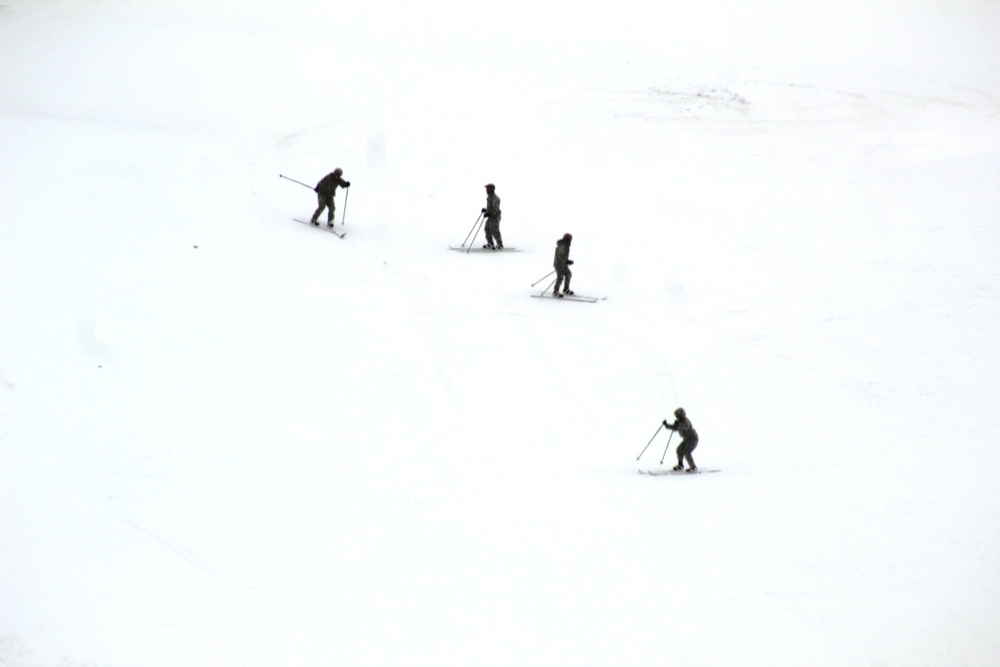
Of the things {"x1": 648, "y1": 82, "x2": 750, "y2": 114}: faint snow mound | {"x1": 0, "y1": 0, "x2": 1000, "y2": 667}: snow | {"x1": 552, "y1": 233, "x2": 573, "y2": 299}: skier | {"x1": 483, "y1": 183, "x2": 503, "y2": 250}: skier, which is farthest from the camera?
{"x1": 648, "y1": 82, "x2": 750, "y2": 114}: faint snow mound

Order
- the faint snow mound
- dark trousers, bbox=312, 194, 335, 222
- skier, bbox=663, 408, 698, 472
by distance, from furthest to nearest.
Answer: the faint snow mound → dark trousers, bbox=312, 194, 335, 222 → skier, bbox=663, 408, 698, 472

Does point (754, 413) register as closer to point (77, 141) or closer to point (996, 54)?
point (77, 141)

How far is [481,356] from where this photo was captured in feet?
44.1

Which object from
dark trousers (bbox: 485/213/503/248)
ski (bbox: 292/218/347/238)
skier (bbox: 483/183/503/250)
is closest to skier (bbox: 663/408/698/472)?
skier (bbox: 483/183/503/250)

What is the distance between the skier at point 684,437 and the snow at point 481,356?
339 millimetres

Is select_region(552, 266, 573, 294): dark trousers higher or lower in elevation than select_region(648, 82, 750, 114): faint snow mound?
lower

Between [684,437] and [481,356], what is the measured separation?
11.5ft

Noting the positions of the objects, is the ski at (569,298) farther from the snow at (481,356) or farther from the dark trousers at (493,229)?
the dark trousers at (493,229)

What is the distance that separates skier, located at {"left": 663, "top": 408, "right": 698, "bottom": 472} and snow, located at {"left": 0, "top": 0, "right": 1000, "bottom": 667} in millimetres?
339

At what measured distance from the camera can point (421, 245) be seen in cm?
1736

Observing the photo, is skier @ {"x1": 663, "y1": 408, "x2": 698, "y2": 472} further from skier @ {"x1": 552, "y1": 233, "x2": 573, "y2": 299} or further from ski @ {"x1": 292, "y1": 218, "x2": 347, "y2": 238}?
ski @ {"x1": 292, "y1": 218, "x2": 347, "y2": 238}

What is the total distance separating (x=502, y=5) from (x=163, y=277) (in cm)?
1974

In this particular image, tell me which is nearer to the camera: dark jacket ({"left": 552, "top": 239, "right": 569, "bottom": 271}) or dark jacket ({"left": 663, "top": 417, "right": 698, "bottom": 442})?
dark jacket ({"left": 663, "top": 417, "right": 698, "bottom": 442})

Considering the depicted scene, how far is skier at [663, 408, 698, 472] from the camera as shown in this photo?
428 inches
